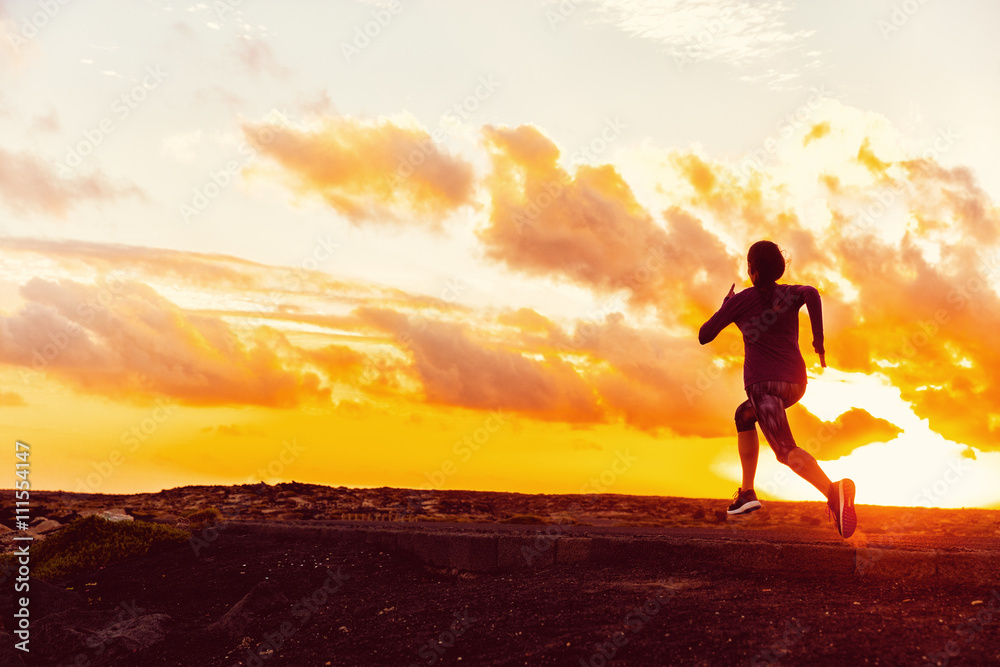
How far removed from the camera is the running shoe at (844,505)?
6488 mm

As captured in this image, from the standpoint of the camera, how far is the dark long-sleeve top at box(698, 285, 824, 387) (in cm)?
658

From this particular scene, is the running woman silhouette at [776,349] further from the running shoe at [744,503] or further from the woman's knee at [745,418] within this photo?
the running shoe at [744,503]

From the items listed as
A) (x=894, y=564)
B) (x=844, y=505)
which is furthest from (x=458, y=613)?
(x=894, y=564)

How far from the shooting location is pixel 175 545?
12.9 metres

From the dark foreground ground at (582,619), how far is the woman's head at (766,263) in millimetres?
2433

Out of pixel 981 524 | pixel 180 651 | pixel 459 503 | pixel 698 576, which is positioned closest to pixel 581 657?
pixel 698 576

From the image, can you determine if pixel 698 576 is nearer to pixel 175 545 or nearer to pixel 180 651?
pixel 180 651

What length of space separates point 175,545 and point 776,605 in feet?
32.6

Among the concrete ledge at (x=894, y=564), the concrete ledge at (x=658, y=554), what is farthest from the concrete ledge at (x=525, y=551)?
the concrete ledge at (x=894, y=564)

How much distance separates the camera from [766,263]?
263 inches

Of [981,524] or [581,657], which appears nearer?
[581,657]

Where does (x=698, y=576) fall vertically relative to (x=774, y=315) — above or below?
below

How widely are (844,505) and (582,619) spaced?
7.31 feet

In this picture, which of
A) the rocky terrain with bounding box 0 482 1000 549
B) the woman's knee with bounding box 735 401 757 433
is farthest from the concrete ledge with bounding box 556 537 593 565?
the rocky terrain with bounding box 0 482 1000 549
